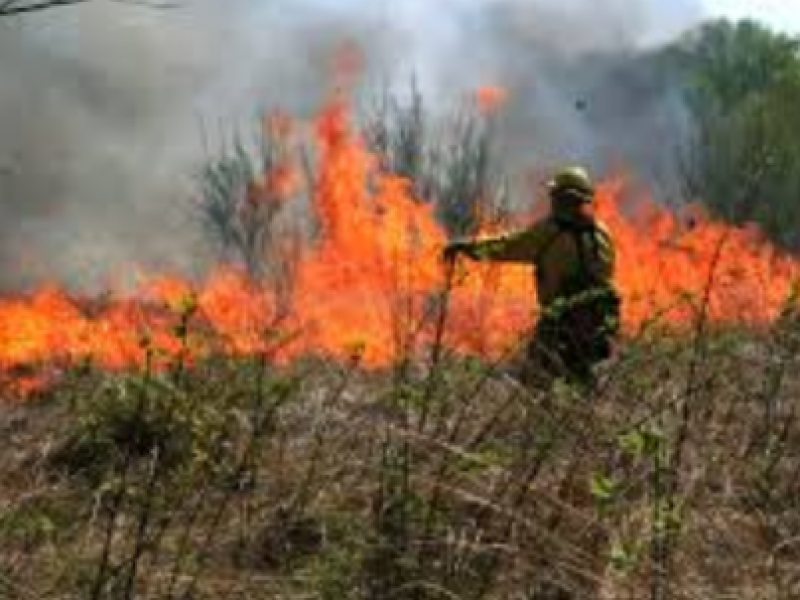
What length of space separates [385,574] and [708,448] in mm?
1593

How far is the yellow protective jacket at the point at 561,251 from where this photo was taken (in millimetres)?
9062

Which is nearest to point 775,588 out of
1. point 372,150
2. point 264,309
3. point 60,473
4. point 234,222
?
point 60,473

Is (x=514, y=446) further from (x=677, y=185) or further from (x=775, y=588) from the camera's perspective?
(x=677, y=185)

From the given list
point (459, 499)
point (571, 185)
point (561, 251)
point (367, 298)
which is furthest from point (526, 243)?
point (367, 298)

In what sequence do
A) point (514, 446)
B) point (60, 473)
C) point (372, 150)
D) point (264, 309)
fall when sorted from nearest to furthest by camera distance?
point (514, 446) < point (60, 473) < point (264, 309) < point (372, 150)

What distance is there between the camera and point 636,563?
4086 millimetres

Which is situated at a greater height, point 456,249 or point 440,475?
point 456,249

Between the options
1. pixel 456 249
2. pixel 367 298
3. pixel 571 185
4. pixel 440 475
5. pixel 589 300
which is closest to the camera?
pixel 440 475

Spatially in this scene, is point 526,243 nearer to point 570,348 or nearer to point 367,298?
point 570,348

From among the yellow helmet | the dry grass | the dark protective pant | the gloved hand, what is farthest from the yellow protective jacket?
the dry grass

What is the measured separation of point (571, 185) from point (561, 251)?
35 centimetres

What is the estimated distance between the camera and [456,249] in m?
6.43

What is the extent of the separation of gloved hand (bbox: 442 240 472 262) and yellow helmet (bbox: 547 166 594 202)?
5.75 ft

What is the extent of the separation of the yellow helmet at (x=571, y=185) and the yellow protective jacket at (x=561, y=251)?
143 mm
